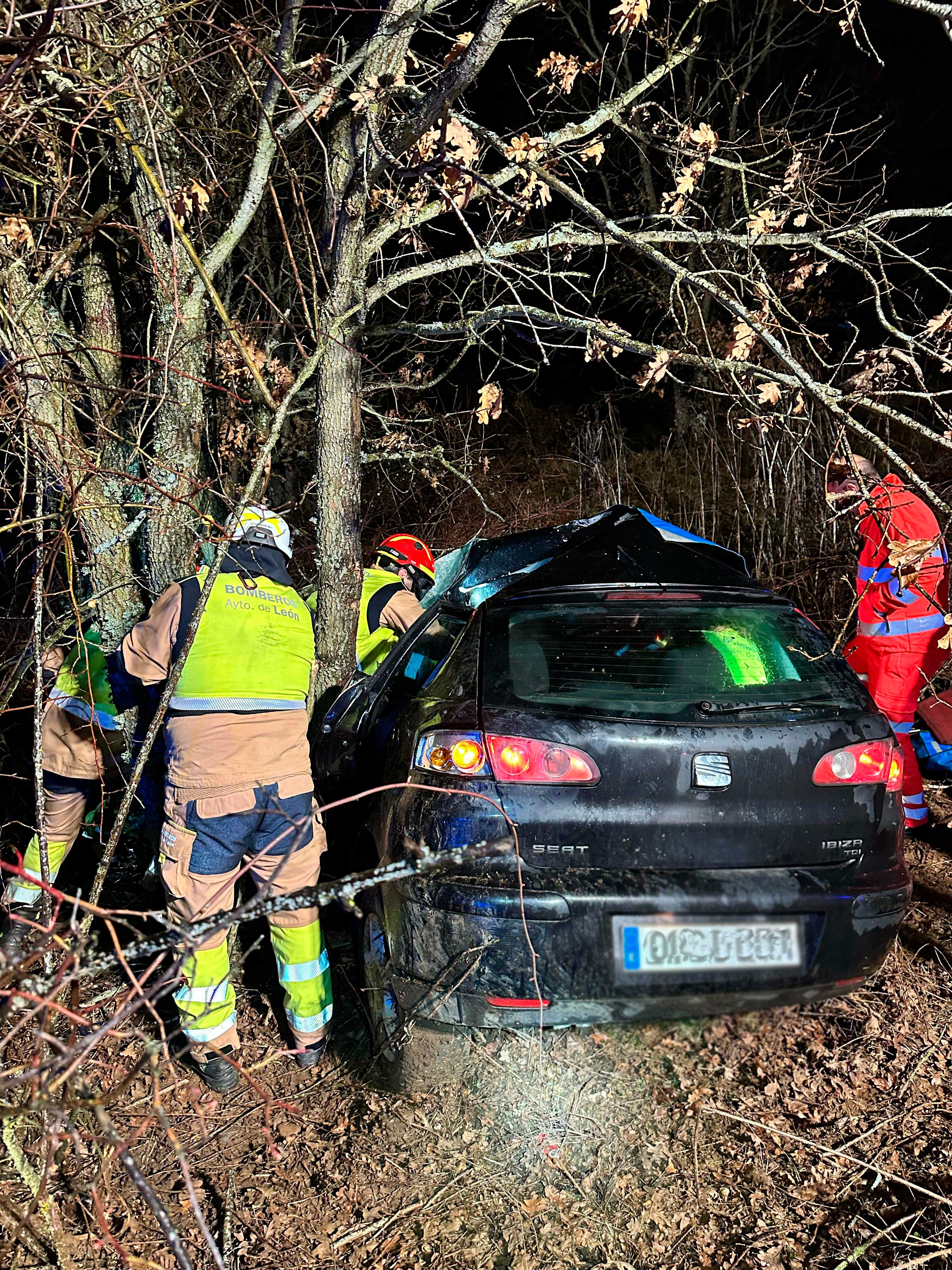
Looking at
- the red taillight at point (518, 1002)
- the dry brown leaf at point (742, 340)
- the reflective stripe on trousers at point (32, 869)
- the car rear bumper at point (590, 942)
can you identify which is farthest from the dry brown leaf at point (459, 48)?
the reflective stripe on trousers at point (32, 869)

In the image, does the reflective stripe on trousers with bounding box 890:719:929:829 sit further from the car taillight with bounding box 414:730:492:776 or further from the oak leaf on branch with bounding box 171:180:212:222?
the oak leaf on branch with bounding box 171:180:212:222

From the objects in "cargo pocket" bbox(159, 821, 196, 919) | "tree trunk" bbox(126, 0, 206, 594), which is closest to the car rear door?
"cargo pocket" bbox(159, 821, 196, 919)

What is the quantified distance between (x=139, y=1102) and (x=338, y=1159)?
0.78m

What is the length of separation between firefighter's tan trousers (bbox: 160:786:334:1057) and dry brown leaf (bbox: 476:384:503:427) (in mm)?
2051

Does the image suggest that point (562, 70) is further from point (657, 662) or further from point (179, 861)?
point (179, 861)

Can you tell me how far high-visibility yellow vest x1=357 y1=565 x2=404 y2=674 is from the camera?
15.0 feet

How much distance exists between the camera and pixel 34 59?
241 centimetres

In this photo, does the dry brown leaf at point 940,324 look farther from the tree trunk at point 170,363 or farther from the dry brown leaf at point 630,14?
the tree trunk at point 170,363

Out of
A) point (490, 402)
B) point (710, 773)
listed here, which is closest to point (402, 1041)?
point (710, 773)

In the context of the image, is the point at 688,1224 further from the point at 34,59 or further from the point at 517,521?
the point at 517,521

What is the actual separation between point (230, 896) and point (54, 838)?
4.26 feet

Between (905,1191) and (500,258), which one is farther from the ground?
(500,258)

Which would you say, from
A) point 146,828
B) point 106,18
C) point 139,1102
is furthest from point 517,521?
point 139,1102

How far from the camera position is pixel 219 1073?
10.5 ft
